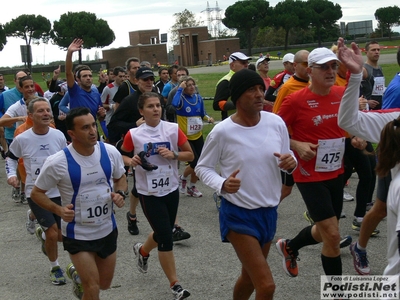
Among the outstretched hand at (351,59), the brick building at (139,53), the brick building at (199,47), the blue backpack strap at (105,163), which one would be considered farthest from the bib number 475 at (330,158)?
the brick building at (139,53)

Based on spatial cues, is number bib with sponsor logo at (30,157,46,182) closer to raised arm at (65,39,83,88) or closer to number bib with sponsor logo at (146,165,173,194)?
number bib with sponsor logo at (146,165,173,194)

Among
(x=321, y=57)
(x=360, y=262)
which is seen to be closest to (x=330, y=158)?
(x=321, y=57)

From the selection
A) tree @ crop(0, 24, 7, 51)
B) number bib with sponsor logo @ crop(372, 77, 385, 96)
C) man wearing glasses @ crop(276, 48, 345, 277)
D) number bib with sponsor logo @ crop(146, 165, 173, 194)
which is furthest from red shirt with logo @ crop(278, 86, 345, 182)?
tree @ crop(0, 24, 7, 51)

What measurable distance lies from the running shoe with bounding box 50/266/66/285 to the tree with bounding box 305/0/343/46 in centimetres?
10098

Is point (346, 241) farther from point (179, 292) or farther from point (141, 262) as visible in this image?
point (141, 262)

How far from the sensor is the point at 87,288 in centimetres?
504

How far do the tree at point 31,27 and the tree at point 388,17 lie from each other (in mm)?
57490

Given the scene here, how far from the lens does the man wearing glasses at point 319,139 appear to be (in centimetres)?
555

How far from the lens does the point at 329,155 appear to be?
18.8 feet

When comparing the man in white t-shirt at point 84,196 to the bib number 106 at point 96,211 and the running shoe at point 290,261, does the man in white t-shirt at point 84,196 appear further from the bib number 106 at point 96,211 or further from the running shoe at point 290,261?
the running shoe at point 290,261

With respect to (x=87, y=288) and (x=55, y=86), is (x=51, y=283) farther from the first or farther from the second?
(x=55, y=86)

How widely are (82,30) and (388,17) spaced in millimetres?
50819

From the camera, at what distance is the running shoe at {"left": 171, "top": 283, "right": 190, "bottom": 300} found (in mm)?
5867

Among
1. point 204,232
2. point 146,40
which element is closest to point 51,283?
point 204,232
